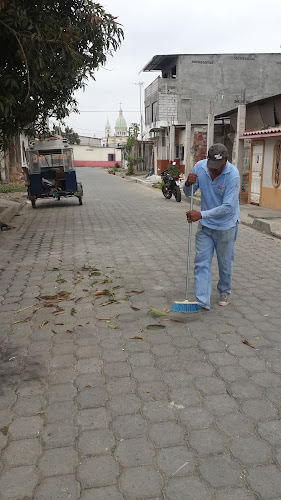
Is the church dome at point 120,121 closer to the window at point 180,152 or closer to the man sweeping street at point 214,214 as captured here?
the window at point 180,152

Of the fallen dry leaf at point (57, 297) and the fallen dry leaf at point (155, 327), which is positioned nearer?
the fallen dry leaf at point (155, 327)

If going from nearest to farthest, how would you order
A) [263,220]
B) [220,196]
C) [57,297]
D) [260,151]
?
[220,196] < [57,297] < [263,220] < [260,151]

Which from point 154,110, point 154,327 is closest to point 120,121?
point 154,110

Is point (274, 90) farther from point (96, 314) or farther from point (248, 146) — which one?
point (96, 314)

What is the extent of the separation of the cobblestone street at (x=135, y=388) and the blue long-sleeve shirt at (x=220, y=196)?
0.98 meters

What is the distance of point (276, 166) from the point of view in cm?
1299

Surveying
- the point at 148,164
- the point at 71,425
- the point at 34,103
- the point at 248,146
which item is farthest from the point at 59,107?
the point at 148,164

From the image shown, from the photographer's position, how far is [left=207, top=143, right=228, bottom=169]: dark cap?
159 inches

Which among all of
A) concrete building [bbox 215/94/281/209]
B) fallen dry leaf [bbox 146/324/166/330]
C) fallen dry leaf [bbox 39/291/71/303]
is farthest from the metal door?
fallen dry leaf [bbox 146/324/166/330]

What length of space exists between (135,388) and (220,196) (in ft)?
7.23

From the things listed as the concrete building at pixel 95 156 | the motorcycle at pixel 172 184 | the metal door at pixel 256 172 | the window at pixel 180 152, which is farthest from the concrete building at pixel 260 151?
the concrete building at pixel 95 156

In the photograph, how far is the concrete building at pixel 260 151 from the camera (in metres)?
13.0

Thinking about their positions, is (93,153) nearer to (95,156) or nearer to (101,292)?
(95,156)

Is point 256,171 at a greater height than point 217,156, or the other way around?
point 217,156
